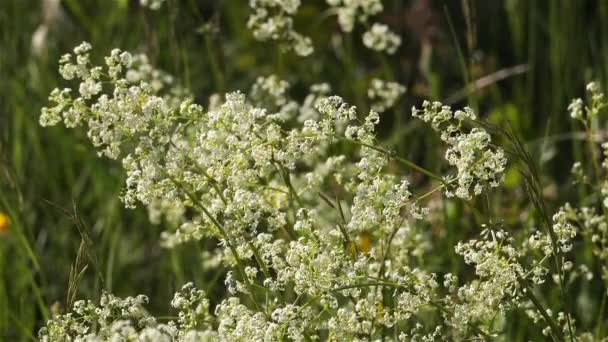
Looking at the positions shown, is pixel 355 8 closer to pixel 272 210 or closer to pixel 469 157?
pixel 272 210

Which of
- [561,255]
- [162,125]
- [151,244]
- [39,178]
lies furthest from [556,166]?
[162,125]

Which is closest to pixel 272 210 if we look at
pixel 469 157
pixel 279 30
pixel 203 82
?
pixel 469 157

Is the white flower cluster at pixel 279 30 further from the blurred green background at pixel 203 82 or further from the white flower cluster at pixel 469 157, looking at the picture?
the white flower cluster at pixel 469 157

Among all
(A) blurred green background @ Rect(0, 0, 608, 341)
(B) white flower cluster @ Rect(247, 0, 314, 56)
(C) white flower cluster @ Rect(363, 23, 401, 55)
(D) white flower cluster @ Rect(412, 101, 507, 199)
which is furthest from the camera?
(A) blurred green background @ Rect(0, 0, 608, 341)

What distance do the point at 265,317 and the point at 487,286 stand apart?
0.36 m

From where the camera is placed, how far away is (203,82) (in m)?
4.59

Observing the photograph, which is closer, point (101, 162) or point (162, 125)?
point (162, 125)

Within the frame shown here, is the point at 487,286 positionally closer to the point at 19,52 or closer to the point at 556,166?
the point at 556,166

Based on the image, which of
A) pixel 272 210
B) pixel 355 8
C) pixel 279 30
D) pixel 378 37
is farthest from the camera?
pixel 378 37

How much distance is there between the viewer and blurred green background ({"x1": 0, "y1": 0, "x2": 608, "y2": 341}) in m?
3.32

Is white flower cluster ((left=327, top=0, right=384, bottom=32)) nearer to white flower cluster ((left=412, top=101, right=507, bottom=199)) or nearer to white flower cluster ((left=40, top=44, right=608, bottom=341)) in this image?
white flower cluster ((left=40, top=44, right=608, bottom=341))

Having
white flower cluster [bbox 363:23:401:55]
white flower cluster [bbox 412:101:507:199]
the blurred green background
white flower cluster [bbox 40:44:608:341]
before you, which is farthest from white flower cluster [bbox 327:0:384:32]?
white flower cluster [bbox 412:101:507:199]

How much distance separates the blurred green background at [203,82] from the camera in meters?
3.32

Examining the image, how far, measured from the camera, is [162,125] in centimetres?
191
